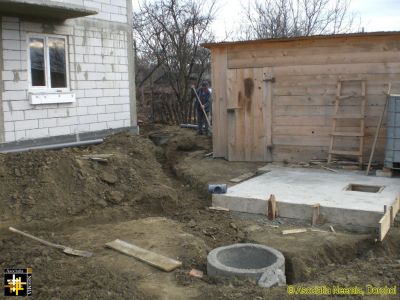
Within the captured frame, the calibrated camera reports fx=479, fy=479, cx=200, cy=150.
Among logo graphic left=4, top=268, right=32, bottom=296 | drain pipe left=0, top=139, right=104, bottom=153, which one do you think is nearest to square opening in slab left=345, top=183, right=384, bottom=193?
logo graphic left=4, top=268, right=32, bottom=296

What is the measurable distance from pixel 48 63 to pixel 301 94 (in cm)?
581

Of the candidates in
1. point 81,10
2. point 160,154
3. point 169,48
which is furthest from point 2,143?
point 169,48

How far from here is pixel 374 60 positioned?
33.5 feet

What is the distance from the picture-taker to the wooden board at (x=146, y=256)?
5.71 m

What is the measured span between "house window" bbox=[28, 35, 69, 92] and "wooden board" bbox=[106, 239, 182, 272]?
540cm

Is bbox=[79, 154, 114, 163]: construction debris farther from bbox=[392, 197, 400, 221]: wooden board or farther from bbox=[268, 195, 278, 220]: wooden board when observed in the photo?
bbox=[392, 197, 400, 221]: wooden board

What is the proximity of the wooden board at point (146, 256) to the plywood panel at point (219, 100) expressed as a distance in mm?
5918

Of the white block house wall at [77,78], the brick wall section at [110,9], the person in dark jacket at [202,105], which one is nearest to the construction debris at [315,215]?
the white block house wall at [77,78]

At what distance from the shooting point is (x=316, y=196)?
798cm

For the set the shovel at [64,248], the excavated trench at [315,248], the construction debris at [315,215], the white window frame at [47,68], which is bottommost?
the excavated trench at [315,248]

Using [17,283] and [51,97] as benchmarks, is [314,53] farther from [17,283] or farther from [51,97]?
[17,283]

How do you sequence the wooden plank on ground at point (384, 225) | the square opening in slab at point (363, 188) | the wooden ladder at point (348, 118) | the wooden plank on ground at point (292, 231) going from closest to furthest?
the wooden plank on ground at point (384, 225), the wooden plank on ground at point (292, 231), the square opening in slab at point (363, 188), the wooden ladder at point (348, 118)

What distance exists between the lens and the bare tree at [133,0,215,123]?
1925 centimetres

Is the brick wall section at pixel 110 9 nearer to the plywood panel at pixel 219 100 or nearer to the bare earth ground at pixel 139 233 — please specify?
the plywood panel at pixel 219 100
